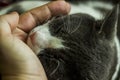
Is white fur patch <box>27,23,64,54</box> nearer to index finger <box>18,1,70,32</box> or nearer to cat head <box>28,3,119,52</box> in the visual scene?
cat head <box>28,3,119,52</box>

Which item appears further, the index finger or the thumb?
the index finger

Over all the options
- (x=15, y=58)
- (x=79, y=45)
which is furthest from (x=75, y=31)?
(x=15, y=58)

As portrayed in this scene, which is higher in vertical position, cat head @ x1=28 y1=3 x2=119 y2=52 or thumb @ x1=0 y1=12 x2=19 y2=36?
thumb @ x1=0 y1=12 x2=19 y2=36

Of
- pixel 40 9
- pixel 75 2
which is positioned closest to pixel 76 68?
pixel 40 9

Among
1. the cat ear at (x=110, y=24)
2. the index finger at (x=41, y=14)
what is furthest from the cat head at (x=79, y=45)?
the index finger at (x=41, y=14)

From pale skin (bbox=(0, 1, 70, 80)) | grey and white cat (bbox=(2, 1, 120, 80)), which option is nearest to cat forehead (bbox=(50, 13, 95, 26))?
grey and white cat (bbox=(2, 1, 120, 80))

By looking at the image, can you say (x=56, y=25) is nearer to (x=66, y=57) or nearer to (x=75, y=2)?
(x=66, y=57)

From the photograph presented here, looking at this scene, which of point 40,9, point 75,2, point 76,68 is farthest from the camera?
point 75,2
